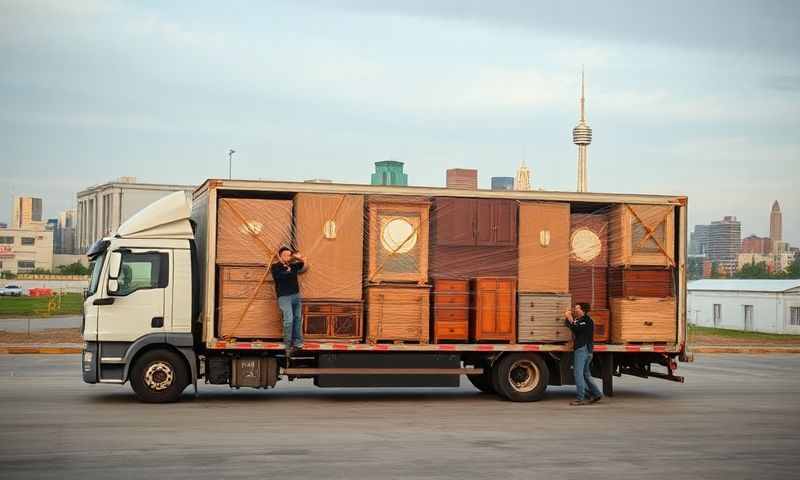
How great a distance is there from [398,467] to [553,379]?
718 cm

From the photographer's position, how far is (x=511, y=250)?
16.8 meters

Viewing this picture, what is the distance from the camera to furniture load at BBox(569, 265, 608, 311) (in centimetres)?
1722

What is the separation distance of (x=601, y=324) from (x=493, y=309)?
2.15m

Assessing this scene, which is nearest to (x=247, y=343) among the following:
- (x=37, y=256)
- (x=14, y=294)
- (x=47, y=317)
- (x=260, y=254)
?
(x=260, y=254)

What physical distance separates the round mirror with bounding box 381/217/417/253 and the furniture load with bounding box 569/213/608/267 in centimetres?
310

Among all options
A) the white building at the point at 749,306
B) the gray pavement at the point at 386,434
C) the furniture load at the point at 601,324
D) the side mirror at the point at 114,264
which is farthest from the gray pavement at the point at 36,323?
the white building at the point at 749,306

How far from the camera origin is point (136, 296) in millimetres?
15555

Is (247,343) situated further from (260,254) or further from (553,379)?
(553,379)

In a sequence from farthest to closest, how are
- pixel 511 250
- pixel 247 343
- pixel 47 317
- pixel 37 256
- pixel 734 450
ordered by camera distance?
pixel 37 256 < pixel 47 317 < pixel 511 250 < pixel 247 343 < pixel 734 450

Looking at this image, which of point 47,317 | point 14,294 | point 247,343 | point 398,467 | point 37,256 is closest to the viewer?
point 398,467

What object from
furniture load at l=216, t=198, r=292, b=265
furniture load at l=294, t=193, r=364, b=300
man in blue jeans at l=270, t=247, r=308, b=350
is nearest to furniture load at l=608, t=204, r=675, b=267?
furniture load at l=294, t=193, r=364, b=300

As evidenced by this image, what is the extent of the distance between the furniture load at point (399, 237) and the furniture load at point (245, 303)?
1.86m

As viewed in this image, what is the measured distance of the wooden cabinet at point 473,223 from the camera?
54.3ft

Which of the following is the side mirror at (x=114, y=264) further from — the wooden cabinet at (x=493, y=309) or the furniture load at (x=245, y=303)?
the wooden cabinet at (x=493, y=309)
